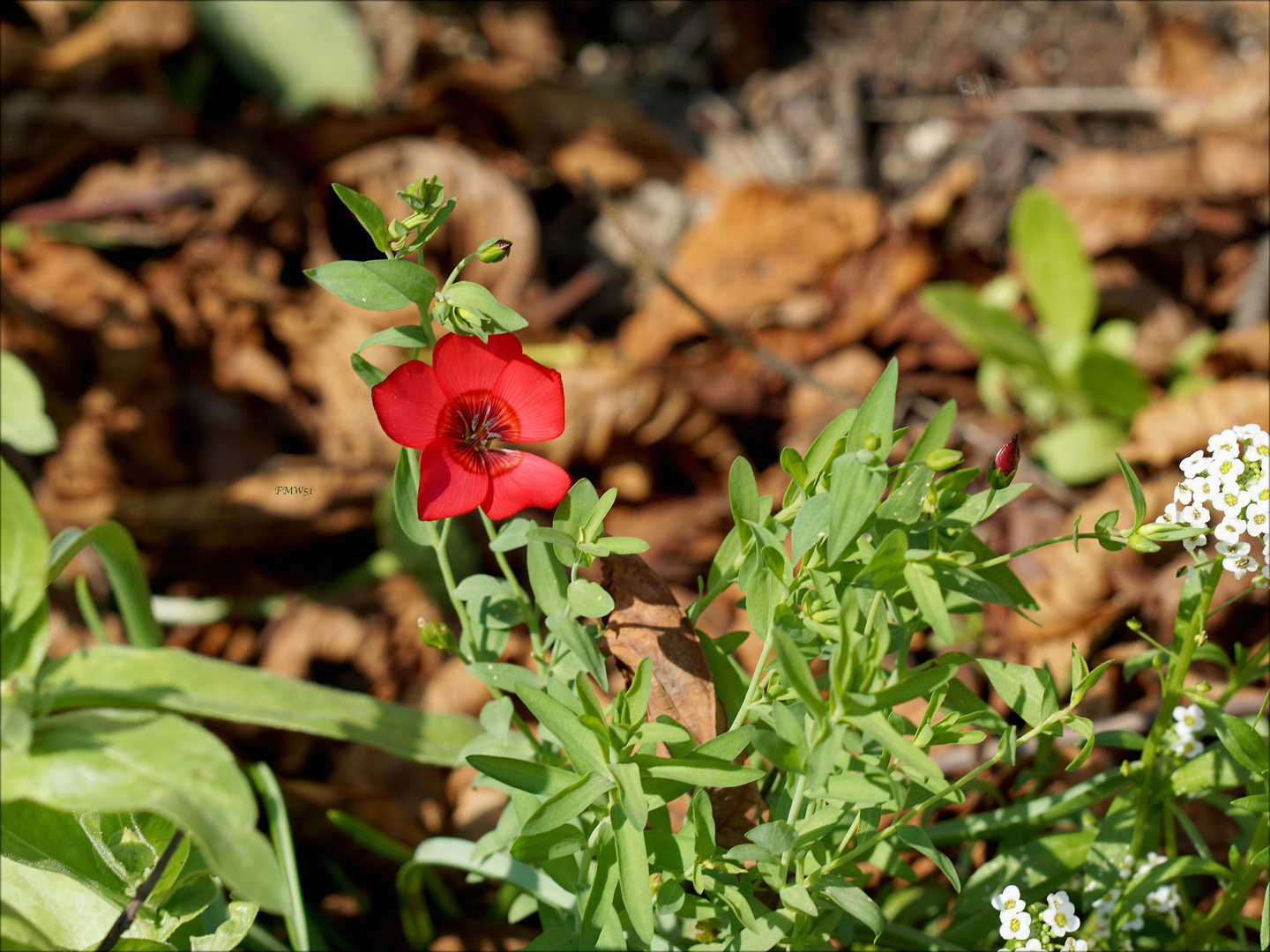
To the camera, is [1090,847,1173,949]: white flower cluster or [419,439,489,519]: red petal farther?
[1090,847,1173,949]: white flower cluster

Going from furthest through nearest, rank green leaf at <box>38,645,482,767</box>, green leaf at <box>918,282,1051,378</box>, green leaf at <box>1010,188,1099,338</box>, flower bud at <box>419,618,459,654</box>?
green leaf at <box>1010,188,1099,338</box> → green leaf at <box>918,282,1051,378</box> → green leaf at <box>38,645,482,767</box> → flower bud at <box>419,618,459,654</box>

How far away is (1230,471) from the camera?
879mm

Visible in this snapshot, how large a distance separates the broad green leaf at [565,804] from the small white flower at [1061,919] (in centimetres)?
42

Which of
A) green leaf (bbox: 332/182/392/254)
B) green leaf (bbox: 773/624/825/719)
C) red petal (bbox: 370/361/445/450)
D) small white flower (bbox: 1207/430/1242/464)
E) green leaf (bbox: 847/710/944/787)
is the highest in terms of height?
green leaf (bbox: 332/182/392/254)

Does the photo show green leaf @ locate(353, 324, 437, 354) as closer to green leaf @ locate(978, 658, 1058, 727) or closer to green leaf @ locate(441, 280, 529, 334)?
green leaf @ locate(441, 280, 529, 334)

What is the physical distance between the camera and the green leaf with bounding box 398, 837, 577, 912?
1.13 meters

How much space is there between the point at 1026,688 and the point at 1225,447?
0.27 m

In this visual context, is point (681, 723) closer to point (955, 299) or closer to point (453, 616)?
point (453, 616)

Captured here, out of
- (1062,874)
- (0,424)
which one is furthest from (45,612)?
(1062,874)

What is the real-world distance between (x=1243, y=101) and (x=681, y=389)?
5.27 feet

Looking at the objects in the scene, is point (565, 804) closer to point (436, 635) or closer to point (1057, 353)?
point (436, 635)

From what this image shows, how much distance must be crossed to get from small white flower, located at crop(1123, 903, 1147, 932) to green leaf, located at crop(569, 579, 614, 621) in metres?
0.64

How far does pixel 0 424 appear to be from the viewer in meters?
1.44

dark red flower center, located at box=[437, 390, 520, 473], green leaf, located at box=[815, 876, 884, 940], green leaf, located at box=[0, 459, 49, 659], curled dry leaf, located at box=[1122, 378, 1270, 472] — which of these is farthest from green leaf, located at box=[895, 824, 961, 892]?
curled dry leaf, located at box=[1122, 378, 1270, 472]
